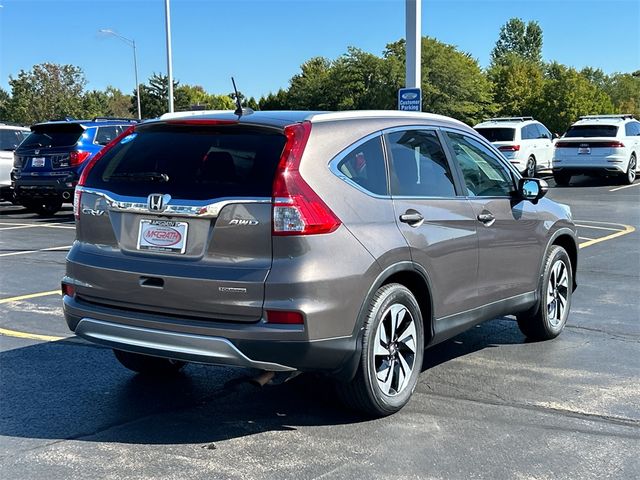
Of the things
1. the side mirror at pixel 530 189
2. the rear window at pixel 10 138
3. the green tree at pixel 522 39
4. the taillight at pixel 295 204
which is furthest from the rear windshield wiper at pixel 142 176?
the green tree at pixel 522 39

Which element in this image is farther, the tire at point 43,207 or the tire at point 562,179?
the tire at point 562,179

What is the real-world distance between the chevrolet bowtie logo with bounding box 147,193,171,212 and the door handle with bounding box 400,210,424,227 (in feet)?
4.48

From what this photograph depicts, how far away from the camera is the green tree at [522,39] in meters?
138

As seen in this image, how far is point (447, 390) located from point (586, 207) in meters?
12.9

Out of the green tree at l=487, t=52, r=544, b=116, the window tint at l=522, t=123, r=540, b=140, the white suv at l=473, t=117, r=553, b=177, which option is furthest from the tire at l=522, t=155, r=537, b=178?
the green tree at l=487, t=52, r=544, b=116

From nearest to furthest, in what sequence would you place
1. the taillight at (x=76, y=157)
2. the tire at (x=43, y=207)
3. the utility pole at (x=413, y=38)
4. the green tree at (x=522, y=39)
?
the utility pole at (x=413, y=38), the taillight at (x=76, y=157), the tire at (x=43, y=207), the green tree at (x=522, y=39)

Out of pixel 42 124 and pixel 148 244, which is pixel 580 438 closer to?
pixel 148 244

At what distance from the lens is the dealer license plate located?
4.00m

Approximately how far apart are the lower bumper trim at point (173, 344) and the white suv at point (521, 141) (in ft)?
59.6

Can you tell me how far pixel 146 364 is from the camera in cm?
512

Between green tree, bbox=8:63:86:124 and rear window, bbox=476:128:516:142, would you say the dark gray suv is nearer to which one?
rear window, bbox=476:128:516:142

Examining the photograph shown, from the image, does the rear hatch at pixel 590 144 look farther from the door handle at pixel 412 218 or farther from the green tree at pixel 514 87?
the green tree at pixel 514 87

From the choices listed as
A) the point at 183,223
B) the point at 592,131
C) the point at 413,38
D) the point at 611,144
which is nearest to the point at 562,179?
the point at 592,131

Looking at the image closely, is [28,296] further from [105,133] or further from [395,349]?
[105,133]
